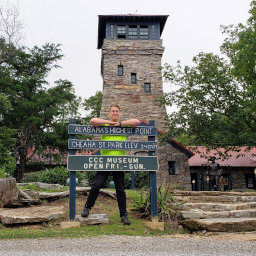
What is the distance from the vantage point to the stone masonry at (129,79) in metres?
19.6

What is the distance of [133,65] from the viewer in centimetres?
2073

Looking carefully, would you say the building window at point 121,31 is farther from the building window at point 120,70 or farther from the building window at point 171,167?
the building window at point 171,167

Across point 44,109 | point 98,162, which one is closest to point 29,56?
point 44,109

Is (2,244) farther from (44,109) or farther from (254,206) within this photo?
(44,109)

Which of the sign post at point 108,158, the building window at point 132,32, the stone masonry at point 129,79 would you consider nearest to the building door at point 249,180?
the stone masonry at point 129,79

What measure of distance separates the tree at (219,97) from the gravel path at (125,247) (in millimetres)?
9753

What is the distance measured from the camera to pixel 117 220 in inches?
209

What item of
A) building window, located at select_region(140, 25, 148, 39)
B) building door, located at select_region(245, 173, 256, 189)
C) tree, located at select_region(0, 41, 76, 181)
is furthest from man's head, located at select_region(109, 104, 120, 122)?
building door, located at select_region(245, 173, 256, 189)

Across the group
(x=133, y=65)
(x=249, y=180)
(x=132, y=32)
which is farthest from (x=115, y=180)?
(x=249, y=180)

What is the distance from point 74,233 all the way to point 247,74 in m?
13.4

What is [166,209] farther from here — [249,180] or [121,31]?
[121,31]

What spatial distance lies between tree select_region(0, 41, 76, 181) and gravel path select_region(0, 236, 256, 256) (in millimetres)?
15057

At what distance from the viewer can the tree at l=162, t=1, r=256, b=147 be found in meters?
13.0

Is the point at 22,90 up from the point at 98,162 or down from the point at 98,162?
up
